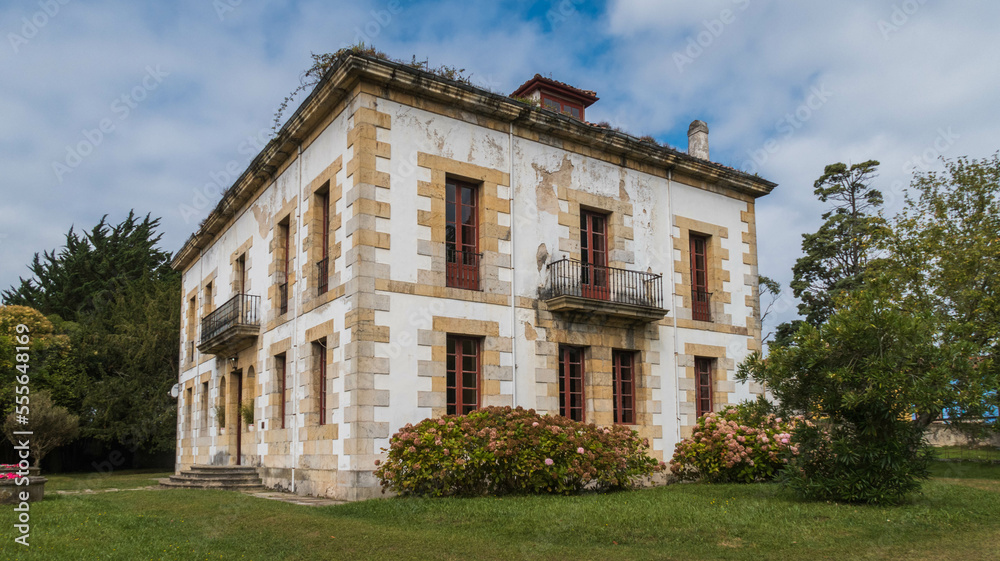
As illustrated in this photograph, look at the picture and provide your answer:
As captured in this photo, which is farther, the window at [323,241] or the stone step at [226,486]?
the stone step at [226,486]

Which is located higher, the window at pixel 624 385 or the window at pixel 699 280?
the window at pixel 699 280

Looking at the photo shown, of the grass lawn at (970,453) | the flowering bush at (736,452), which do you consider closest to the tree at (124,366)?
the flowering bush at (736,452)

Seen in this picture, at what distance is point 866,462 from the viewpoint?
9.38 m

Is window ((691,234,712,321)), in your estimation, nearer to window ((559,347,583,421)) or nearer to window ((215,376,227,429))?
window ((559,347,583,421))

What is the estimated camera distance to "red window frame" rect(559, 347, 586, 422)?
14.0m

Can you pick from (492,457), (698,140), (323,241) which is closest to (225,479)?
(323,241)

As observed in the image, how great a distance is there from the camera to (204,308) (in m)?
21.4

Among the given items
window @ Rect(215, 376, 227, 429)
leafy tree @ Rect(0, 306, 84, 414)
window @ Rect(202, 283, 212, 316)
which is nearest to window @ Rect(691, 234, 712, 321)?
window @ Rect(215, 376, 227, 429)

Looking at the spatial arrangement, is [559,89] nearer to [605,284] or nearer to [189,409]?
[605,284]

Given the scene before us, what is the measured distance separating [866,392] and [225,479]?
37.9 ft

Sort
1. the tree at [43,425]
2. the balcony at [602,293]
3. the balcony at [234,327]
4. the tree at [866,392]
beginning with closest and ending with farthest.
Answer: the tree at [866,392]
the balcony at [602,293]
the balcony at [234,327]
the tree at [43,425]

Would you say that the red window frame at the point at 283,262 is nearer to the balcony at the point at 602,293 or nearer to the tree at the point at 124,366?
the balcony at the point at 602,293

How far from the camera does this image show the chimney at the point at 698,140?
18.0 metres

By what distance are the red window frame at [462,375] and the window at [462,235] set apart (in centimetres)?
101
